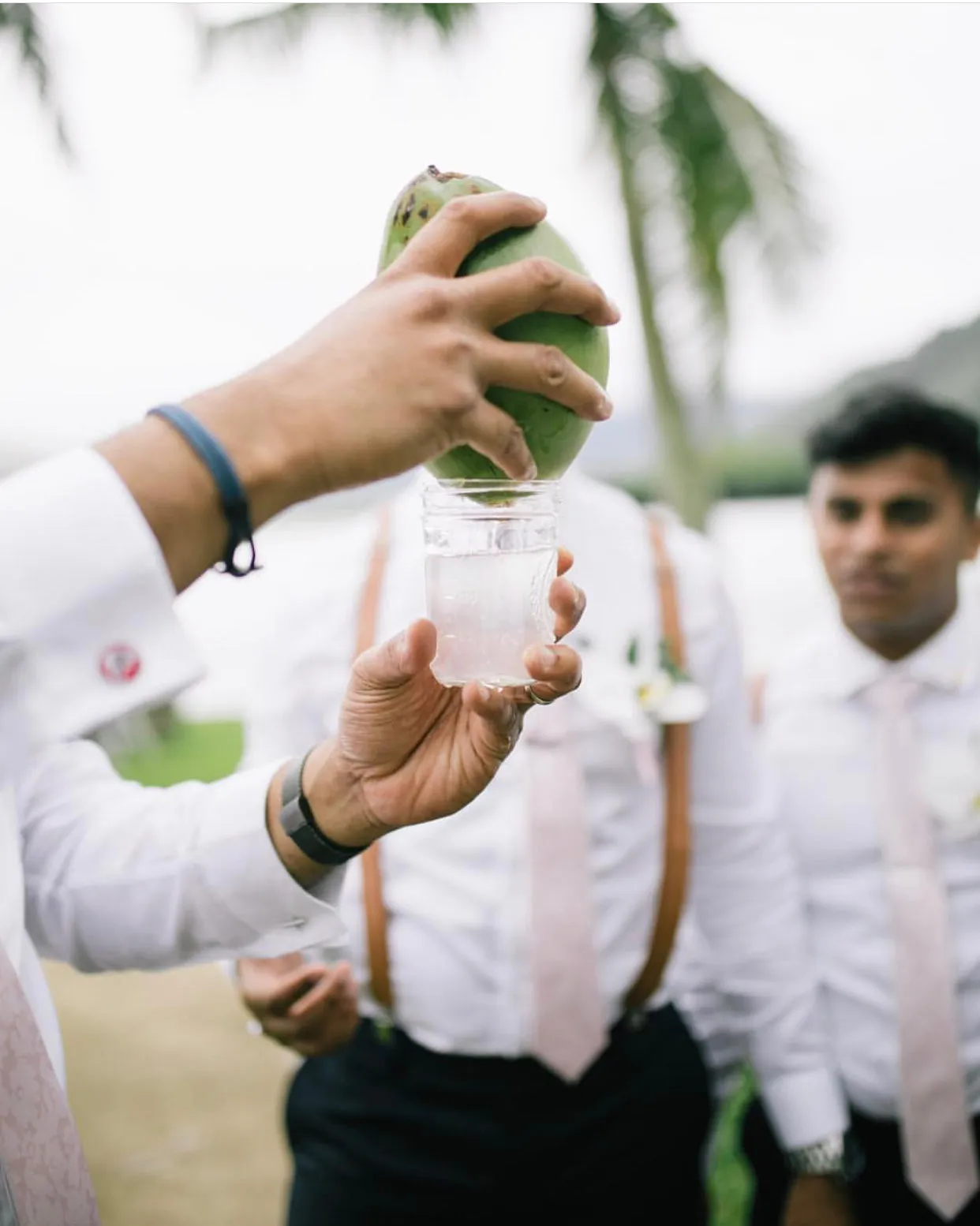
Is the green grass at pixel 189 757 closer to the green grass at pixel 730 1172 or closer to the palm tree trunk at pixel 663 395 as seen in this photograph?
the green grass at pixel 730 1172

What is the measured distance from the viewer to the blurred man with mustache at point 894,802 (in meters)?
2.44

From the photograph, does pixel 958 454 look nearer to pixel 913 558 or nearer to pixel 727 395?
pixel 913 558

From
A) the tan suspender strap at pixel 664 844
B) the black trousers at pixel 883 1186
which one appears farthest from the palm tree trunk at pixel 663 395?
the black trousers at pixel 883 1186

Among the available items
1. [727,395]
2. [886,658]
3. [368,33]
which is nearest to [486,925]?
[886,658]

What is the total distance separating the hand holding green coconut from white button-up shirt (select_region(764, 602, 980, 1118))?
1890mm

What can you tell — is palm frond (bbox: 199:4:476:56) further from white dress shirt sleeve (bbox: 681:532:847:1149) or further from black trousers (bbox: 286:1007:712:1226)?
black trousers (bbox: 286:1007:712:1226)

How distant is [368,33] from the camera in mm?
8211

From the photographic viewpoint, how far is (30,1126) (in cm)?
125

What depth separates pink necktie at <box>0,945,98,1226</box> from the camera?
4.05 feet

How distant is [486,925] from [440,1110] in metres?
0.36

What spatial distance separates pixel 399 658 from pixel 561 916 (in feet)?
3.53

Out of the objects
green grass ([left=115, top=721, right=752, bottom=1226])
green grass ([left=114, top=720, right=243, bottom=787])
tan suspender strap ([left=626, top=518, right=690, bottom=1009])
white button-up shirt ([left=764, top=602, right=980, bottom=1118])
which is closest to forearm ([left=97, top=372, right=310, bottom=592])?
tan suspender strap ([left=626, top=518, right=690, bottom=1009])

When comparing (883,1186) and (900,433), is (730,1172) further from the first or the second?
(900,433)

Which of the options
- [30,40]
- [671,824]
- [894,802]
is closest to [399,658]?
[671,824]
